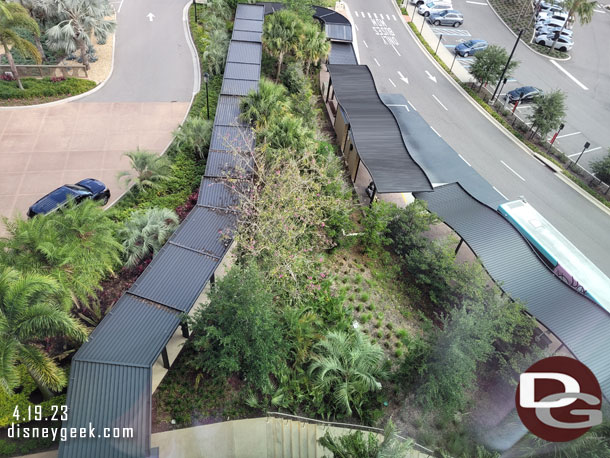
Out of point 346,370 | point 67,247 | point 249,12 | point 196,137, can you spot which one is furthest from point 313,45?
point 346,370

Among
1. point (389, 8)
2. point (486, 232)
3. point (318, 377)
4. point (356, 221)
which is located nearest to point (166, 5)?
point (389, 8)

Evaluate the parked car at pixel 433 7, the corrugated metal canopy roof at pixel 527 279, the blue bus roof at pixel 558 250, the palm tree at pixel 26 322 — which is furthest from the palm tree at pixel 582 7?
the palm tree at pixel 26 322

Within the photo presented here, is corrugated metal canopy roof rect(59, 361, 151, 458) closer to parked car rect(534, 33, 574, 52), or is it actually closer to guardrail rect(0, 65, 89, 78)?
guardrail rect(0, 65, 89, 78)

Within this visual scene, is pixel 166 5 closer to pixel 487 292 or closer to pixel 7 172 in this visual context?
pixel 7 172

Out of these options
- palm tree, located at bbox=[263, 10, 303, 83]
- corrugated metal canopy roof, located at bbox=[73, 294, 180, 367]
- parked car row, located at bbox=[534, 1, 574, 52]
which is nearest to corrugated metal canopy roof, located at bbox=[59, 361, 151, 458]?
corrugated metal canopy roof, located at bbox=[73, 294, 180, 367]

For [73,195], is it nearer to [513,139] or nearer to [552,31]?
[513,139]

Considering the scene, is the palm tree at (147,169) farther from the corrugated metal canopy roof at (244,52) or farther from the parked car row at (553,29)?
the parked car row at (553,29)
